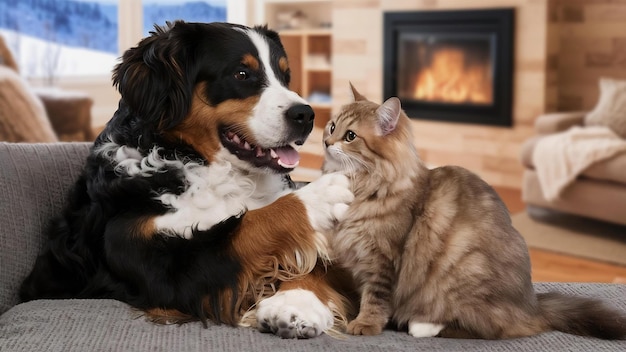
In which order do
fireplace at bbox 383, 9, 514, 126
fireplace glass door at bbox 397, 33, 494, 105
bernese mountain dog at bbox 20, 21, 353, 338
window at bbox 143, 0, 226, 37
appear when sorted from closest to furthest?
1. bernese mountain dog at bbox 20, 21, 353, 338
2. fireplace at bbox 383, 9, 514, 126
3. fireplace glass door at bbox 397, 33, 494, 105
4. window at bbox 143, 0, 226, 37

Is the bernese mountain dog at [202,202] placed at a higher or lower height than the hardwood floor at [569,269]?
higher

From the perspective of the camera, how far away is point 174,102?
1.65 metres

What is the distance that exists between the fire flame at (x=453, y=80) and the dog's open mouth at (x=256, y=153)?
4812mm

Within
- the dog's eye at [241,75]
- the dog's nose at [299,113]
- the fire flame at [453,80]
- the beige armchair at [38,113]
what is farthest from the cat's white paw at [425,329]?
the fire flame at [453,80]

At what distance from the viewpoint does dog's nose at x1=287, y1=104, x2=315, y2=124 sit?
167cm

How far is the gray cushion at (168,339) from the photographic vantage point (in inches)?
52.9

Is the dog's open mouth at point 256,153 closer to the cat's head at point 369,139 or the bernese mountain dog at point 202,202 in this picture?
the bernese mountain dog at point 202,202

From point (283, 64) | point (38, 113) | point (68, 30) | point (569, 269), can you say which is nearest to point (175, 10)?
point (68, 30)

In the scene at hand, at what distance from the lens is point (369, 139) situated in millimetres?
1617

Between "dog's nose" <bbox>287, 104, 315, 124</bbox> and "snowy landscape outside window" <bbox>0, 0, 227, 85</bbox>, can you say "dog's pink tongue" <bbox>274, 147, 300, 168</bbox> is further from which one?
"snowy landscape outside window" <bbox>0, 0, 227, 85</bbox>

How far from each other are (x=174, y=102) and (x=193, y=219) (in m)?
0.27

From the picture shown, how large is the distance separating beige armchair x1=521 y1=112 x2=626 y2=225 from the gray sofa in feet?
9.49

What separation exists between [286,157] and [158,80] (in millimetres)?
335

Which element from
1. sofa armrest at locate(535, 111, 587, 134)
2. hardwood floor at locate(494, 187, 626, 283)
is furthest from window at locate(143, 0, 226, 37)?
hardwood floor at locate(494, 187, 626, 283)
